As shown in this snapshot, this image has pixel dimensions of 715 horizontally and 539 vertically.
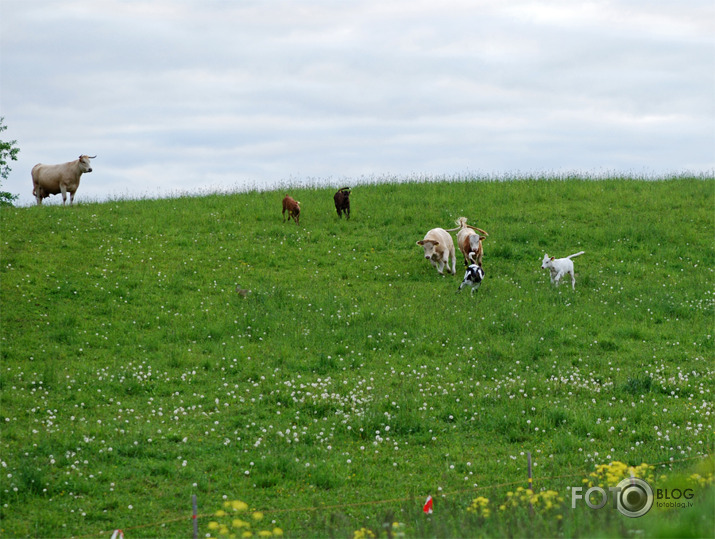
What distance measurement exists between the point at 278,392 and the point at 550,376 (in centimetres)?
587

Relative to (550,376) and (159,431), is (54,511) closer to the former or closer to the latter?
(159,431)

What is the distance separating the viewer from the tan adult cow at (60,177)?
107 feet

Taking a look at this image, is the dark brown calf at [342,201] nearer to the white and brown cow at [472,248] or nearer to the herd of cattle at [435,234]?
the herd of cattle at [435,234]

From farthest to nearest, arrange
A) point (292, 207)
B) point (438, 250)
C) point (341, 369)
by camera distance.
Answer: point (292, 207), point (438, 250), point (341, 369)

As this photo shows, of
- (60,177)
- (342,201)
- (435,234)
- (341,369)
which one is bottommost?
(341,369)

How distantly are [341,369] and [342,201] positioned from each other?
14.2 metres

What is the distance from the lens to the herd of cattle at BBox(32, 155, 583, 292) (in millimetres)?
23281

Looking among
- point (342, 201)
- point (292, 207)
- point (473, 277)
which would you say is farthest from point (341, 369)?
point (342, 201)

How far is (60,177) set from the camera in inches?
1291

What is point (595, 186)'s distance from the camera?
115 ft

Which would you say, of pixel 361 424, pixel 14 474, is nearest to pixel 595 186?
pixel 361 424

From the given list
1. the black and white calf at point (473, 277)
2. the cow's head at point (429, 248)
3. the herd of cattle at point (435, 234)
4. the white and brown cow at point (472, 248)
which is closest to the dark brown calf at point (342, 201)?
the herd of cattle at point (435, 234)

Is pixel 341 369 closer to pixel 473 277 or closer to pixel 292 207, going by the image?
pixel 473 277

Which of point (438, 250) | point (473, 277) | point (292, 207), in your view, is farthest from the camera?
point (292, 207)
